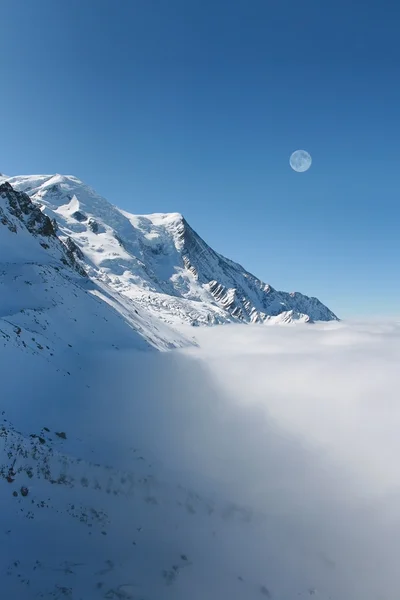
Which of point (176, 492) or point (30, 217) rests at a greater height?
point (30, 217)

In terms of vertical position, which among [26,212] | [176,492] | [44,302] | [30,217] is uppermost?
[26,212]

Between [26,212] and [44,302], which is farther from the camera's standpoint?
[26,212]

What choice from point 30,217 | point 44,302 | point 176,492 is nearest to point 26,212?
point 30,217

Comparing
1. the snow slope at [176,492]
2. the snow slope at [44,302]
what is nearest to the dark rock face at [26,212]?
the snow slope at [44,302]

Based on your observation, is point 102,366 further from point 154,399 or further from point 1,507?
point 1,507

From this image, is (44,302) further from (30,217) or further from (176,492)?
(30,217)

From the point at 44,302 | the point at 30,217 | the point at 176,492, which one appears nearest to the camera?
the point at 176,492

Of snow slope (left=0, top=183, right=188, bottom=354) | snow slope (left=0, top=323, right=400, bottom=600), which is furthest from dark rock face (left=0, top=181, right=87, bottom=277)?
snow slope (left=0, top=323, right=400, bottom=600)

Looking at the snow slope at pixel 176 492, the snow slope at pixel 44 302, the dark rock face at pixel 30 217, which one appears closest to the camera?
the snow slope at pixel 176 492

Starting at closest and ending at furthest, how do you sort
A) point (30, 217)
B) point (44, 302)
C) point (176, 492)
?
1. point (176, 492)
2. point (44, 302)
3. point (30, 217)

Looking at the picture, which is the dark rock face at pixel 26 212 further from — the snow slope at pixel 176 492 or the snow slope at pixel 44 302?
the snow slope at pixel 176 492

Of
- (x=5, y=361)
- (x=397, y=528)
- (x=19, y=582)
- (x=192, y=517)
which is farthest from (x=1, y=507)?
(x=397, y=528)
